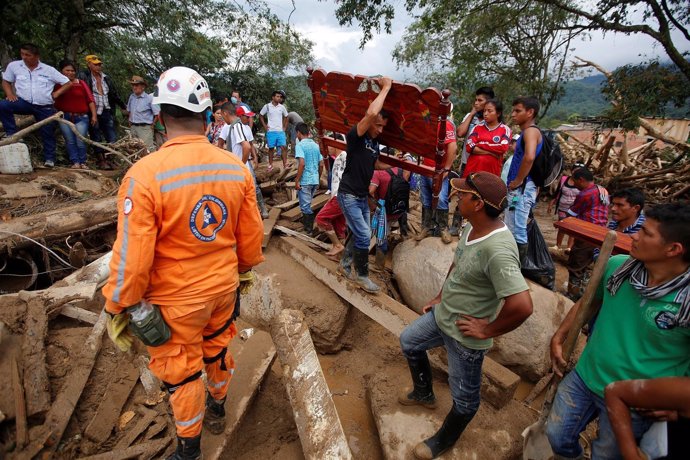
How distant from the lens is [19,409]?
2.54 m

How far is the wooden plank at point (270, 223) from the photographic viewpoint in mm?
5418

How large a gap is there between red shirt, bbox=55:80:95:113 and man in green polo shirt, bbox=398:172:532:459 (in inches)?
286

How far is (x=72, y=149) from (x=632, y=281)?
26.2 feet

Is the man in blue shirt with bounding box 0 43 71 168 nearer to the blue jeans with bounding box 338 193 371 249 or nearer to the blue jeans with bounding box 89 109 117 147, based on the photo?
the blue jeans with bounding box 89 109 117 147

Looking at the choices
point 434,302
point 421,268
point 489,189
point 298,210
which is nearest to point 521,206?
point 421,268

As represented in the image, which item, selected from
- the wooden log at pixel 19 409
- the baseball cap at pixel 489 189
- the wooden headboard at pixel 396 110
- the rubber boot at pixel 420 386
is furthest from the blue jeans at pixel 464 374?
the wooden log at pixel 19 409

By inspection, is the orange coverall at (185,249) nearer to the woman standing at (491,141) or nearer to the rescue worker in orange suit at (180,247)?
the rescue worker in orange suit at (180,247)

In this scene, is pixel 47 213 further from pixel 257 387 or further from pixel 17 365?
pixel 257 387

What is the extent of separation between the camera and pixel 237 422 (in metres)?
2.69

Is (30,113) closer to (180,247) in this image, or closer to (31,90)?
(31,90)

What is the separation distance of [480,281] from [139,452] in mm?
2621

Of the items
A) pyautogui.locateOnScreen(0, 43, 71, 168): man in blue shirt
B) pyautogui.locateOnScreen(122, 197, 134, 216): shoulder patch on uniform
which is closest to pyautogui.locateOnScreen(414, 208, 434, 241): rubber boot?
pyautogui.locateOnScreen(122, 197, 134, 216): shoulder patch on uniform

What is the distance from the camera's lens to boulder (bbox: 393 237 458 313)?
4547mm

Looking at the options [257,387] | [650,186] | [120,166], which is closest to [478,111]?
[257,387]
